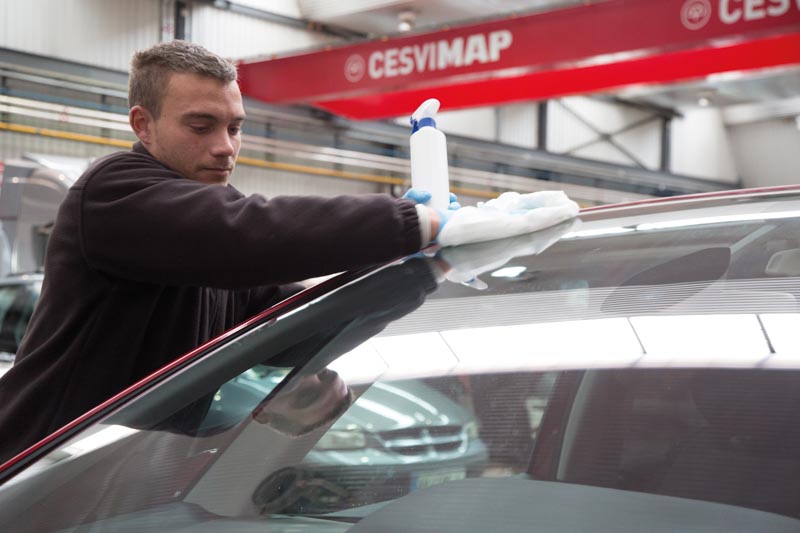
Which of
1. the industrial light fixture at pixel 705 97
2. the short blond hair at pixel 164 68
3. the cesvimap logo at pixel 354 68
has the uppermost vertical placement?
the industrial light fixture at pixel 705 97

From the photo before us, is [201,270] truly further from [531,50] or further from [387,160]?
[387,160]

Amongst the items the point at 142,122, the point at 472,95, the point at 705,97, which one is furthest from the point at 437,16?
the point at 142,122

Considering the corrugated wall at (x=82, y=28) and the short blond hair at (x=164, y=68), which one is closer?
the short blond hair at (x=164, y=68)

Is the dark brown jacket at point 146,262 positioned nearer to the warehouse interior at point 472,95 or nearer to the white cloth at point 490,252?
the white cloth at point 490,252

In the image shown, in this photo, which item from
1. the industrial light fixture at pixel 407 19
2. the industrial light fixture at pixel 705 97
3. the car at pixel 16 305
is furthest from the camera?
the industrial light fixture at pixel 705 97

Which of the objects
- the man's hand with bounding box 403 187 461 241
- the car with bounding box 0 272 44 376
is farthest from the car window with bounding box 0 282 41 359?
the man's hand with bounding box 403 187 461 241

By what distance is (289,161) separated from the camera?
11141mm

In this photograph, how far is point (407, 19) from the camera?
10508 millimetres

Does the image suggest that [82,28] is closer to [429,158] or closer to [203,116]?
[203,116]

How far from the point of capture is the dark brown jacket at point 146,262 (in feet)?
3.74

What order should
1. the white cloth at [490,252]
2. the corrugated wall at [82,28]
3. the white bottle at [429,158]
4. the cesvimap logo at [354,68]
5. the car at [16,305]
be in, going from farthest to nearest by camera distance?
the corrugated wall at [82,28] → the cesvimap logo at [354,68] → the car at [16,305] → the white bottle at [429,158] → the white cloth at [490,252]

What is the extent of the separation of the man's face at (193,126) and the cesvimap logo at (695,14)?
5202mm

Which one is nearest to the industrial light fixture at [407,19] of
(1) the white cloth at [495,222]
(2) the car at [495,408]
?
(1) the white cloth at [495,222]

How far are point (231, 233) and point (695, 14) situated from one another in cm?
551
